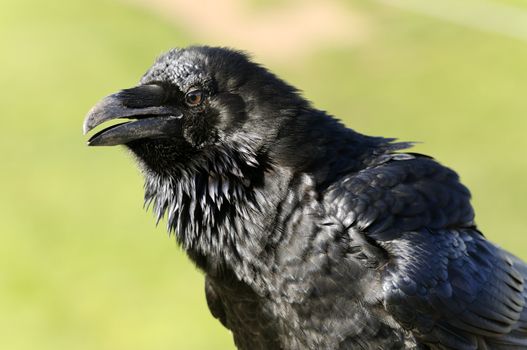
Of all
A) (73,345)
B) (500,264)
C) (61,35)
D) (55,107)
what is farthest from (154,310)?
(61,35)

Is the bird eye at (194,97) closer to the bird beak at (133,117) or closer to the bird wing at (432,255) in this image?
the bird beak at (133,117)

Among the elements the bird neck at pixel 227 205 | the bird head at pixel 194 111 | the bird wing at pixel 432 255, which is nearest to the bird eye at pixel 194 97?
the bird head at pixel 194 111

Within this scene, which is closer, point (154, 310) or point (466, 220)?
point (466, 220)

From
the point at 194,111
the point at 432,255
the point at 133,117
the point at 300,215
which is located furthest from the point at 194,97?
the point at 432,255

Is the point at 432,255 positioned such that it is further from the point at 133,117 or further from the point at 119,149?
the point at 119,149

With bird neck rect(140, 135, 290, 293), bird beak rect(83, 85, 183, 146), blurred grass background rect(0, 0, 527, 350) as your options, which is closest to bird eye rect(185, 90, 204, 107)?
bird beak rect(83, 85, 183, 146)

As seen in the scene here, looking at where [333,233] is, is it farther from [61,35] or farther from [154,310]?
[61,35]

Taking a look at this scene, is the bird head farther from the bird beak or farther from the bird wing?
the bird wing
